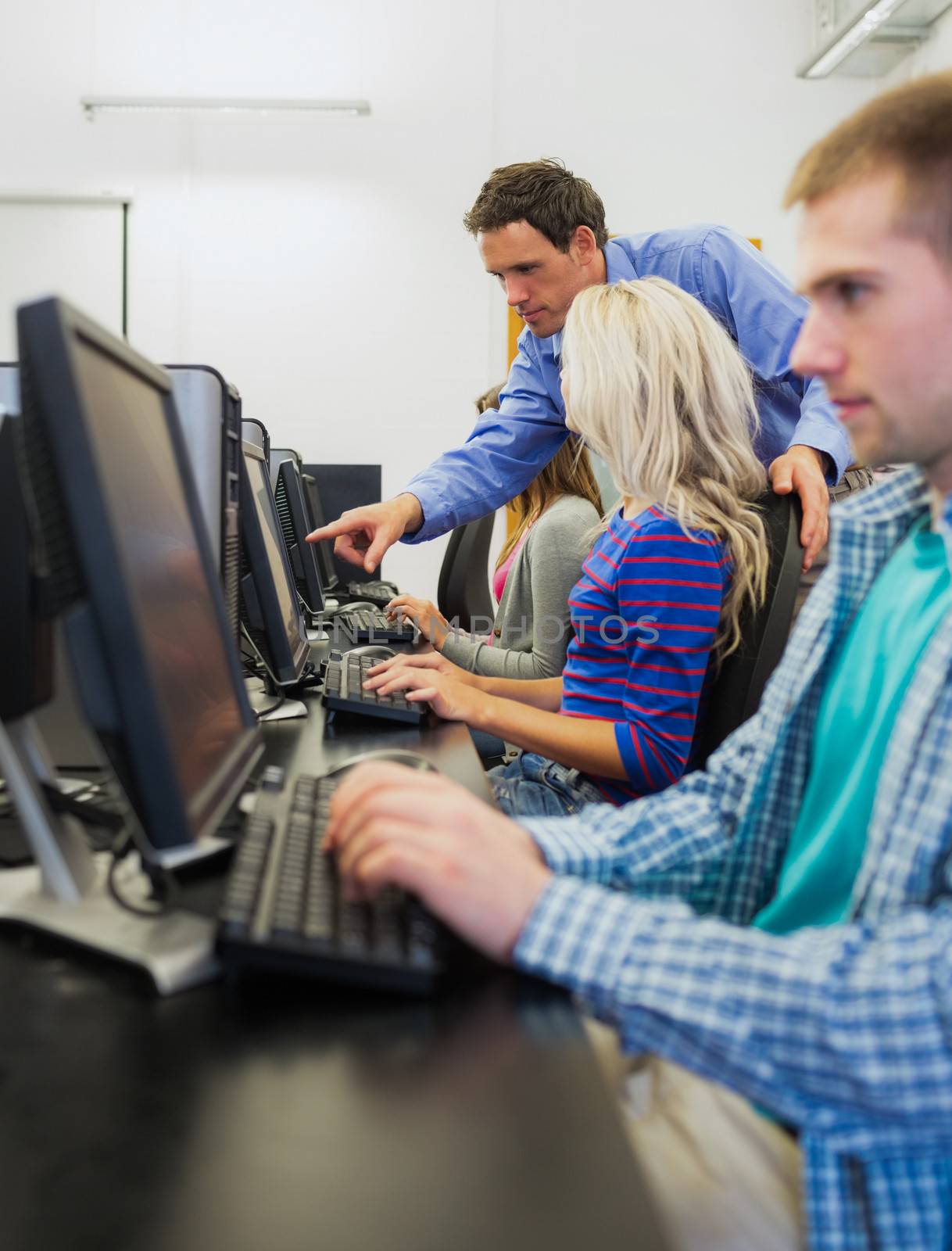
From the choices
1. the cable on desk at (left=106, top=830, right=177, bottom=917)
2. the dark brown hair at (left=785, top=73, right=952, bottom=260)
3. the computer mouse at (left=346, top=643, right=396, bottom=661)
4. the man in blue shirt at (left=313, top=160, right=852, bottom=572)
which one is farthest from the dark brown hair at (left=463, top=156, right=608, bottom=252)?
the cable on desk at (left=106, top=830, right=177, bottom=917)

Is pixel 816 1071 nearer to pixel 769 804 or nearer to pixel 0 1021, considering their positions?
pixel 769 804

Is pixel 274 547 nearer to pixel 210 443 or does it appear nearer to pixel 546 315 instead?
pixel 210 443

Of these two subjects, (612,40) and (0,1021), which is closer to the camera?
(0,1021)

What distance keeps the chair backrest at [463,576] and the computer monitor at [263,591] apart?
168cm

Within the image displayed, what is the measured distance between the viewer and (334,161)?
475 centimetres

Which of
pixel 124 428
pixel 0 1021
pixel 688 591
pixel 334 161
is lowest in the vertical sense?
pixel 0 1021

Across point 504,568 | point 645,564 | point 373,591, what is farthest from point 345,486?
point 645,564

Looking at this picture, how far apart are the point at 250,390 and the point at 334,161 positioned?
1.10 m

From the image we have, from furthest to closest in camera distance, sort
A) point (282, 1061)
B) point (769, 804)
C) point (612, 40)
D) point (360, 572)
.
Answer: point (612, 40)
point (360, 572)
point (769, 804)
point (282, 1061)

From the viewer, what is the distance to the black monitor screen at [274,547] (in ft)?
5.41

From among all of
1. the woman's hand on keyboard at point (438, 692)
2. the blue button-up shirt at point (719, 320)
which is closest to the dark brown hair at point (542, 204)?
the blue button-up shirt at point (719, 320)

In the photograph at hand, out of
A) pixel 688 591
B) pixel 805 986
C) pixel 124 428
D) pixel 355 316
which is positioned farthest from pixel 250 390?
pixel 805 986

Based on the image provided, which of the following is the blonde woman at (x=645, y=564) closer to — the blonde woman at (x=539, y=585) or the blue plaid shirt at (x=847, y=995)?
the blonde woman at (x=539, y=585)

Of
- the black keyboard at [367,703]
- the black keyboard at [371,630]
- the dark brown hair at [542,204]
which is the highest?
the dark brown hair at [542,204]
